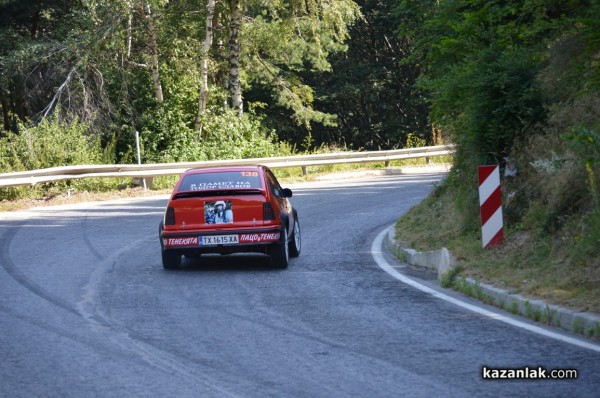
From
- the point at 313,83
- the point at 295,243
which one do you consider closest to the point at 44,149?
the point at 295,243

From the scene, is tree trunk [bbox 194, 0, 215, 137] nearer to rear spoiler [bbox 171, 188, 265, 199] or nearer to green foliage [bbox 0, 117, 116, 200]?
green foliage [bbox 0, 117, 116, 200]

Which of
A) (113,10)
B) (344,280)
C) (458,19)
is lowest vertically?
(344,280)

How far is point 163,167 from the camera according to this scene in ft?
93.5

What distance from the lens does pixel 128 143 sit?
36.7m

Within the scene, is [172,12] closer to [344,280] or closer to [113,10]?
[113,10]

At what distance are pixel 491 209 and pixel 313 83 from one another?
43.6 metres

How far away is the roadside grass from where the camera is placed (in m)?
9.51

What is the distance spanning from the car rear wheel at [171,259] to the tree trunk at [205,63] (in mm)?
21549

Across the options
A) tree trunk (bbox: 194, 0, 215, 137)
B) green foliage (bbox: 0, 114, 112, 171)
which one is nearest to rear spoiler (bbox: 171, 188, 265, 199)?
green foliage (bbox: 0, 114, 112, 171)

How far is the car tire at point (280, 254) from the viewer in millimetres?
13367

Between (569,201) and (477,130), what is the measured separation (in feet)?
10.0

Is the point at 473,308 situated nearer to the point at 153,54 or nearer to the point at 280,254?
the point at 280,254

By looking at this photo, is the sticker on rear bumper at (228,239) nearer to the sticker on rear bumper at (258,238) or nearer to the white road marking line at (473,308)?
the sticker on rear bumper at (258,238)

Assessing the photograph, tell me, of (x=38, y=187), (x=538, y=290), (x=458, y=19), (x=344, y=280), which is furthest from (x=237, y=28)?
(x=538, y=290)
